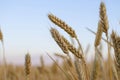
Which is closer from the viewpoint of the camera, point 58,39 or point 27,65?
point 58,39

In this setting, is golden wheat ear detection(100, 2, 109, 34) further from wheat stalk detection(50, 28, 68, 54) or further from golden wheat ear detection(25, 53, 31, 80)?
golden wheat ear detection(25, 53, 31, 80)

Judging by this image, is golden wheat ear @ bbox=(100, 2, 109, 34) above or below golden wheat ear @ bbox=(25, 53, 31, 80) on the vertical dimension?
below

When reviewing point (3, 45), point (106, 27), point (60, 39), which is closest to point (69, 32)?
point (60, 39)

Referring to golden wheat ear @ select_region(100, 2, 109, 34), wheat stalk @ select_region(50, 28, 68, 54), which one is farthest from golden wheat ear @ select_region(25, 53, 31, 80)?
golden wheat ear @ select_region(100, 2, 109, 34)

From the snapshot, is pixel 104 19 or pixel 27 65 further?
pixel 27 65

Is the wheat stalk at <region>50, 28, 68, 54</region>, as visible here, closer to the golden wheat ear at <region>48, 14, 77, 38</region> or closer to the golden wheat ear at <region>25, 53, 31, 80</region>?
the golden wheat ear at <region>48, 14, 77, 38</region>

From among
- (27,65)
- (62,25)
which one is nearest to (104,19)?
(62,25)

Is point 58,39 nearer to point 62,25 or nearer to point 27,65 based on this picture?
point 62,25

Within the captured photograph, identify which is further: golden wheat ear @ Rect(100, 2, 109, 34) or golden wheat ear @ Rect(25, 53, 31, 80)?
golden wheat ear @ Rect(25, 53, 31, 80)

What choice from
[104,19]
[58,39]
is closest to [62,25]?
[58,39]

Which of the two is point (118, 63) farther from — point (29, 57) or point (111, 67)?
point (29, 57)

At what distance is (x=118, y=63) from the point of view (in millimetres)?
999

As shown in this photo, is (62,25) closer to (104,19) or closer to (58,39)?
(58,39)

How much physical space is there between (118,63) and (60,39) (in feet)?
0.82
